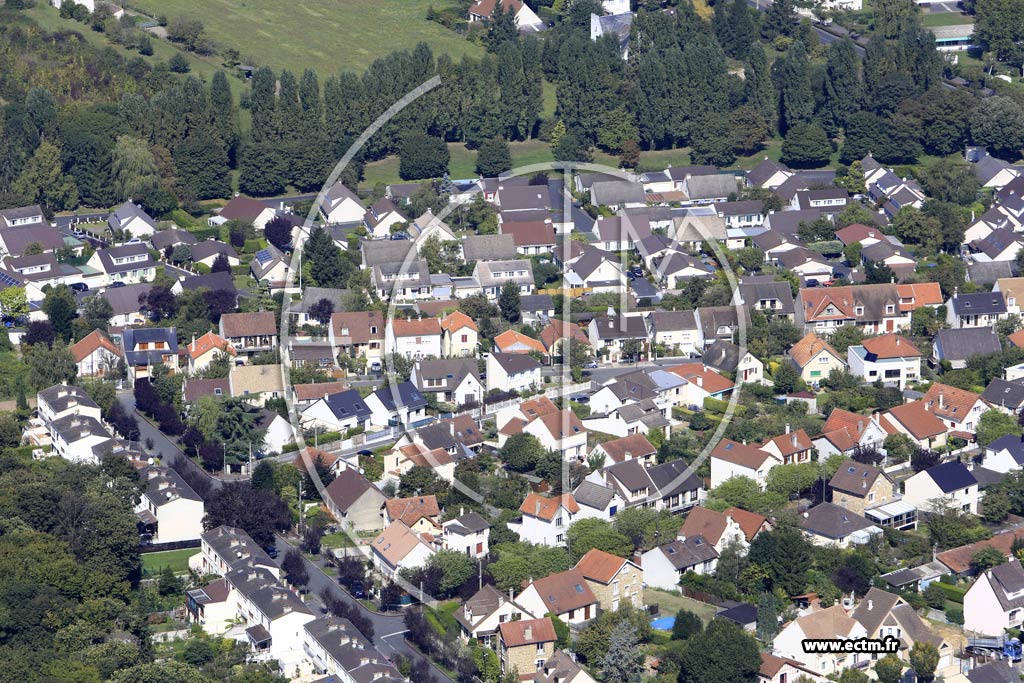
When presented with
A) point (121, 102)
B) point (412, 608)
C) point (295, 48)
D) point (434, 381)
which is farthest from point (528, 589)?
point (295, 48)

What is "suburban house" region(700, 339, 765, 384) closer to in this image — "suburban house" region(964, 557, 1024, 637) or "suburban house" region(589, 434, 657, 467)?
"suburban house" region(589, 434, 657, 467)

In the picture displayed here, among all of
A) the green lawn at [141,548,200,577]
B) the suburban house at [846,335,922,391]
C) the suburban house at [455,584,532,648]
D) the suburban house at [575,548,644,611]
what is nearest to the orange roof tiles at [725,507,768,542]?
the suburban house at [575,548,644,611]

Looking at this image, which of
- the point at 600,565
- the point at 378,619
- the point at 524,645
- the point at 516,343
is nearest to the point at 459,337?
the point at 516,343

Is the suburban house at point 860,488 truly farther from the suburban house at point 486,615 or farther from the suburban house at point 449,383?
the suburban house at point 449,383

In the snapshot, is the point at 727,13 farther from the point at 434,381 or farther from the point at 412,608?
the point at 412,608

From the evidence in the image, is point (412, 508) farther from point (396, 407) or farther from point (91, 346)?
point (91, 346)

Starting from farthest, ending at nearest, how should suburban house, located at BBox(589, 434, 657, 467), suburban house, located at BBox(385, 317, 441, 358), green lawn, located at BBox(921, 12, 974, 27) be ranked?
green lawn, located at BBox(921, 12, 974, 27), suburban house, located at BBox(385, 317, 441, 358), suburban house, located at BBox(589, 434, 657, 467)
